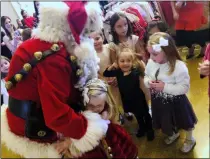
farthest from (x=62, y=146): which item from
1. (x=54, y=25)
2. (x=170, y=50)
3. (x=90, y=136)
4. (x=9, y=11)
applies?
(x=9, y=11)

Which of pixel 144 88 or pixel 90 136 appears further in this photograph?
pixel 144 88

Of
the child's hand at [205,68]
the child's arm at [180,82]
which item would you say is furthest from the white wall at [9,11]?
the child's hand at [205,68]

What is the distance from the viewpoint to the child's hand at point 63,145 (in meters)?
0.80

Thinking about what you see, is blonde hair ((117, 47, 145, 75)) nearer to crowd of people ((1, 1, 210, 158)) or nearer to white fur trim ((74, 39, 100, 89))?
crowd of people ((1, 1, 210, 158))

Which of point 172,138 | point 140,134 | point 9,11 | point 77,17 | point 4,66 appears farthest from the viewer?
point 9,11

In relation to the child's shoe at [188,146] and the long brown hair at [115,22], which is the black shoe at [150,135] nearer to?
the child's shoe at [188,146]

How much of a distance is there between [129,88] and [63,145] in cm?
41

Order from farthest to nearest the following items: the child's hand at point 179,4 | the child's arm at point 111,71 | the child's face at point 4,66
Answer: the child's face at point 4,66, the child's arm at point 111,71, the child's hand at point 179,4

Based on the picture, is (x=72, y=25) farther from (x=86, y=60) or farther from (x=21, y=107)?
(x=21, y=107)

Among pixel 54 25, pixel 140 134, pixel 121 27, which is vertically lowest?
pixel 140 134

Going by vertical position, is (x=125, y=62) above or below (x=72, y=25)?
below

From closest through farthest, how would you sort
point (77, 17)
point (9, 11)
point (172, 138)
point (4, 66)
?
point (77, 17) < point (172, 138) < point (4, 66) < point (9, 11)

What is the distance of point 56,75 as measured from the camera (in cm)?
67

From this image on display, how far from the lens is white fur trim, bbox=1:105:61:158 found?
0.83m
